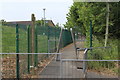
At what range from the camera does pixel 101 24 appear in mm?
8883

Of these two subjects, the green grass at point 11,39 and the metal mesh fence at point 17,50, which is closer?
the metal mesh fence at point 17,50

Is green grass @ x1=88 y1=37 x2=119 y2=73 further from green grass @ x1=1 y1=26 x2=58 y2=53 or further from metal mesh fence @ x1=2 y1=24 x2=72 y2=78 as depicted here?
green grass @ x1=1 y1=26 x2=58 y2=53

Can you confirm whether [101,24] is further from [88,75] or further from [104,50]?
[88,75]

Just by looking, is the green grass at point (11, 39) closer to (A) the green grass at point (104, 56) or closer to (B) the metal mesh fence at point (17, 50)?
(B) the metal mesh fence at point (17, 50)

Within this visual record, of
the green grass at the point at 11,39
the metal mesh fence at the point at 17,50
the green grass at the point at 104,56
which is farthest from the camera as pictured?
the green grass at the point at 104,56

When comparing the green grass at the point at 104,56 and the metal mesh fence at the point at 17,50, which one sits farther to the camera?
the green grass at the point at 104,56

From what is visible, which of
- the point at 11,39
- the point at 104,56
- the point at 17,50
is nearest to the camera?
the point at 17,50

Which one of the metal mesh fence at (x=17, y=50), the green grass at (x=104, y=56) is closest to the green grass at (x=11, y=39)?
the metal mesh fence at (x=17, y=50)

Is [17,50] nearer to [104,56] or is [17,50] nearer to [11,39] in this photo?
[11,39]

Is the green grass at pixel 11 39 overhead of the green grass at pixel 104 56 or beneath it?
overhead

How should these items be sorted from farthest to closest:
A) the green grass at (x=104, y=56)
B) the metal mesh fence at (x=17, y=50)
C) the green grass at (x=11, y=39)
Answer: the green grass at (x=104, y=56) → the green grass at (x=11, y=39) → the metal mesh fence at (x=17, y=50)

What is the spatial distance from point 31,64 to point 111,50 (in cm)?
292

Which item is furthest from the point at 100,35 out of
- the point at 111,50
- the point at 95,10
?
the point at 111,50

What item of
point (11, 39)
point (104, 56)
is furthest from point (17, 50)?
point (104, 56)
